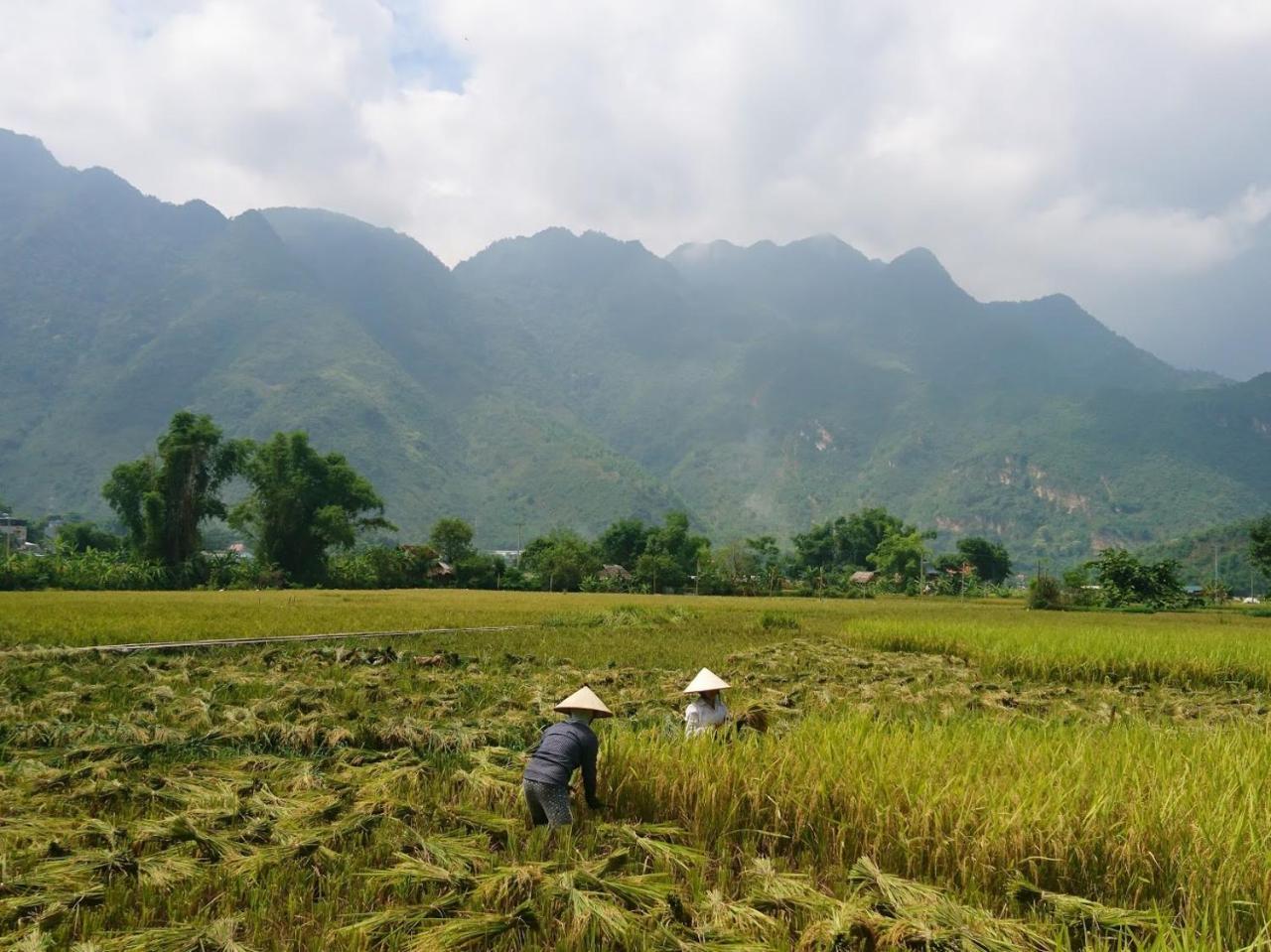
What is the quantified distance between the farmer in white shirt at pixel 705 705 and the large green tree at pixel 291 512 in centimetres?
5036

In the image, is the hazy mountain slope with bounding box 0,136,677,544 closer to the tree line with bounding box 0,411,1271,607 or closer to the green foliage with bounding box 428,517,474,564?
the green foliage with bounding box 428,517,474,564

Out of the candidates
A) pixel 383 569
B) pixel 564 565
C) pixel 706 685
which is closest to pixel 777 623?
pixel 706 685

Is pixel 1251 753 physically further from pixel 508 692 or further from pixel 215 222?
pixel 215 222

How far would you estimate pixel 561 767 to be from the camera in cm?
446

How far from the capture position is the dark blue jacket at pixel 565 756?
4.46 m

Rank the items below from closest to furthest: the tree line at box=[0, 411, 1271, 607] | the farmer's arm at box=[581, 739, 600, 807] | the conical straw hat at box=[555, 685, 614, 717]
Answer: the farmer's arm at box=[581, 739, 600, 807]
the conical straw hat at box=[555, 685, 614, 717]
the tree line at box=[0, 411, 1271, 607]

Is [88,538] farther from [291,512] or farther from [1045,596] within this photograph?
[1045,596]

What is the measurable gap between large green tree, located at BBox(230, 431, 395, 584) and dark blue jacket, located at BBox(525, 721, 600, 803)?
51.4 meters

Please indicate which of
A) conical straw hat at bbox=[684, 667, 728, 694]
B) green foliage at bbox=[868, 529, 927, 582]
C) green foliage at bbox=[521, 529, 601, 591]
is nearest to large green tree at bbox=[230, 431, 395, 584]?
green foliage at bbox=[521, 529, 601, 591]

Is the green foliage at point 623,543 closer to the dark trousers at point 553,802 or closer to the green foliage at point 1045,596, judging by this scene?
the green foliage at point 1045,596

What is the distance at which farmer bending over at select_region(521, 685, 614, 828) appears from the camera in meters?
4.43

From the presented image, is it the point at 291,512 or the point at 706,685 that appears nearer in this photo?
the point at 706,685

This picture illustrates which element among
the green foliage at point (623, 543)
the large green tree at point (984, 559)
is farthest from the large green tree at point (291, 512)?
the large green tree at point (984, 559)

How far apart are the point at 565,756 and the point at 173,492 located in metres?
53.6
